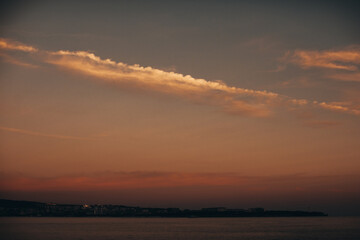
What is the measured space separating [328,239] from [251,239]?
2115cm

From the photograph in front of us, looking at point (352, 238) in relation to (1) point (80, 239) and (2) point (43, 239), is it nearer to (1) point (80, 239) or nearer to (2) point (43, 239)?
(1) point (80, 239)

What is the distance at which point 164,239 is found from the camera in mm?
104125

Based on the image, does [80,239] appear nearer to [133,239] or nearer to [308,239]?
[133,239]

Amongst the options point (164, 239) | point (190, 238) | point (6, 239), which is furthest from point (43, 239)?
point (190, 238)

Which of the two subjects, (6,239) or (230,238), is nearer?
(6,239)

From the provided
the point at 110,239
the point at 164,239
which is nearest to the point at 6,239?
the point at 110,239

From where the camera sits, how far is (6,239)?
3878 inches

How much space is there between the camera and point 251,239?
342ft

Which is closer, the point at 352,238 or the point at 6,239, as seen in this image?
the point at 6,239

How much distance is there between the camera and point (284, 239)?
4058 inches

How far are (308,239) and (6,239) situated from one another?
80.7 m

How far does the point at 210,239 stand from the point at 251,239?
11.4 m

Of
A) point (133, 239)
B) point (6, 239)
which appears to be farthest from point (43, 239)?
point (133, 239)

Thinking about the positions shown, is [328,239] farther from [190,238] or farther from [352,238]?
[190,238]
